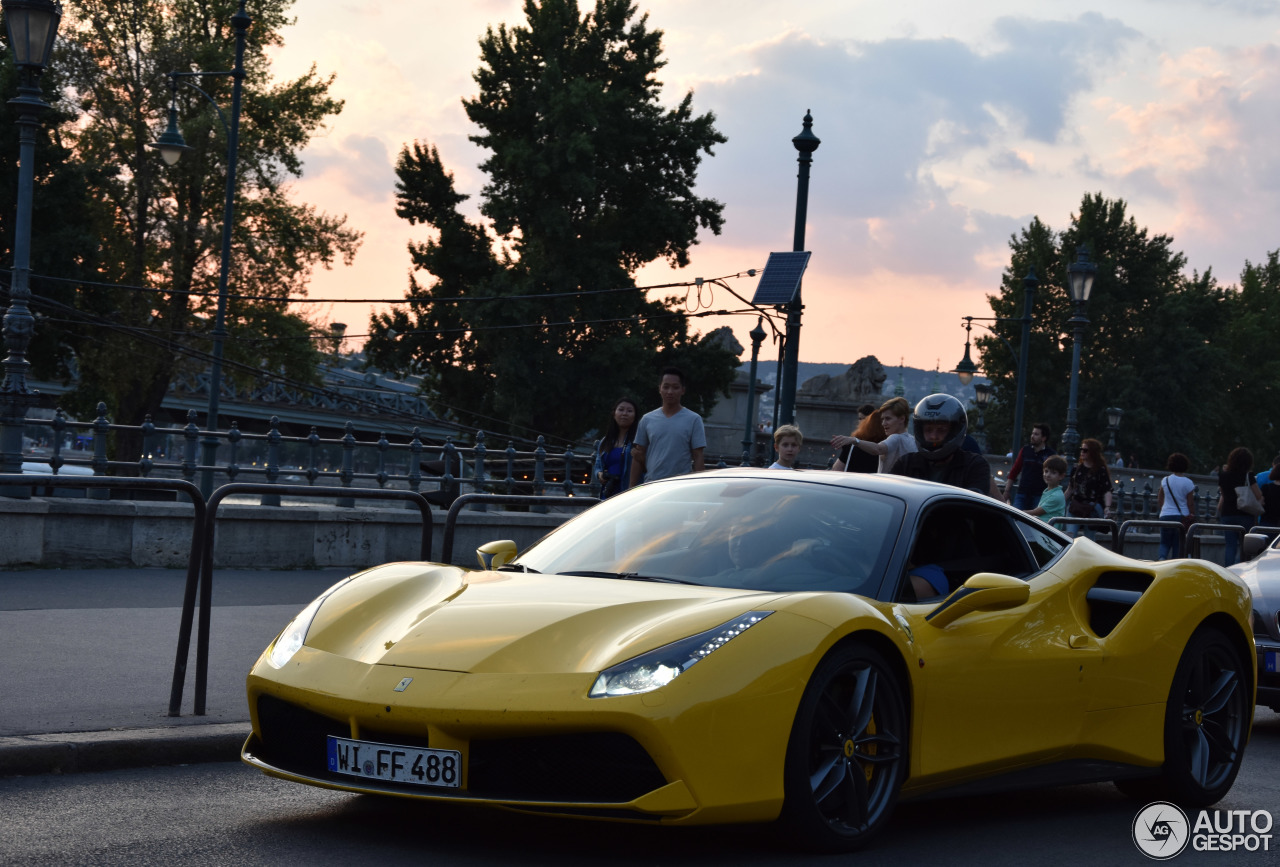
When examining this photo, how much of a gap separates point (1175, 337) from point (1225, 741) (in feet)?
239

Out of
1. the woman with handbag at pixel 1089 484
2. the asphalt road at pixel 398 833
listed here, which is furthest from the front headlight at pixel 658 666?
the woman with handbag at pixel 1089 484

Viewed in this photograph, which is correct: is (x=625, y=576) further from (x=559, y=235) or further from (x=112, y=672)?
(x=559, y=235)

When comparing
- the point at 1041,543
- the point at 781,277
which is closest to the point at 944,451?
the point at 1041,543

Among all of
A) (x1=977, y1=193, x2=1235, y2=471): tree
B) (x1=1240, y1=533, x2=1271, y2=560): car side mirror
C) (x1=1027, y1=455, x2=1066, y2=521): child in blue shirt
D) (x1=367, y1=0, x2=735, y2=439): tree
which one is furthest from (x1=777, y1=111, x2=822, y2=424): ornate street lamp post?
(x1=977, y1=193, x2=1235, y2=471): tree

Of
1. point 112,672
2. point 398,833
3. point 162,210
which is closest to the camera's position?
point 398,833

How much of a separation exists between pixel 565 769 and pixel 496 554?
1620 mm

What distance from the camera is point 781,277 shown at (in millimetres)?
17781

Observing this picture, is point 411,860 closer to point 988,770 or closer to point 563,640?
point 563,640

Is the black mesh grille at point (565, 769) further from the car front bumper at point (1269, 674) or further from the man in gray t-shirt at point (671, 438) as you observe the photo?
the man in gray t-shirt at point (671, 438)

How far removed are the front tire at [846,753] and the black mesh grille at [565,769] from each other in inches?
20.1

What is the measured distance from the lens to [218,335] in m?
28.0

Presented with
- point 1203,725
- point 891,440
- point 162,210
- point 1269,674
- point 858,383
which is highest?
point 162,210

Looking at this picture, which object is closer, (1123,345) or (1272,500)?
(1272,500)

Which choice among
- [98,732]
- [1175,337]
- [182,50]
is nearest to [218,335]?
[182,50]
